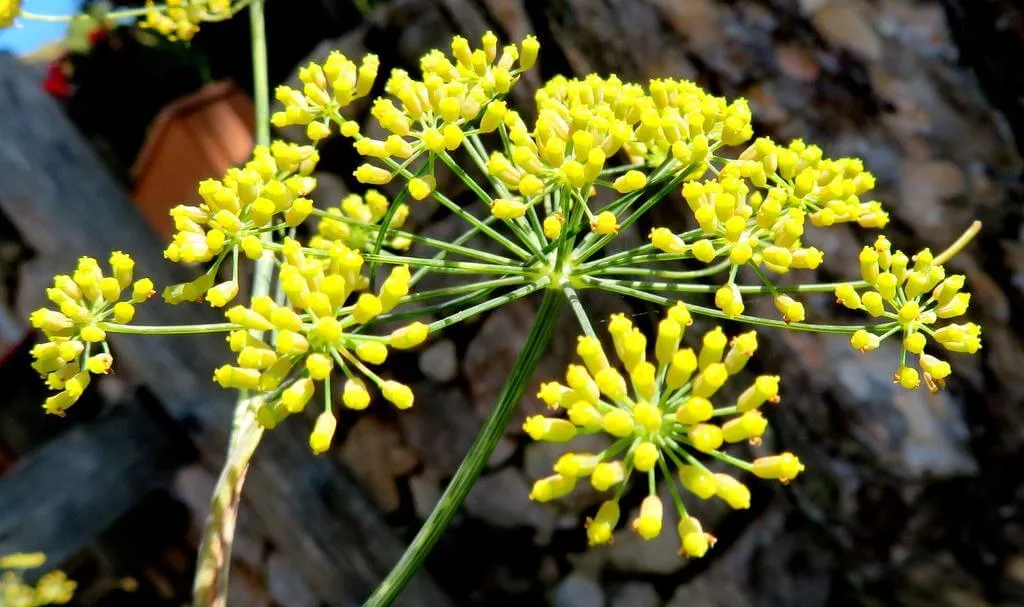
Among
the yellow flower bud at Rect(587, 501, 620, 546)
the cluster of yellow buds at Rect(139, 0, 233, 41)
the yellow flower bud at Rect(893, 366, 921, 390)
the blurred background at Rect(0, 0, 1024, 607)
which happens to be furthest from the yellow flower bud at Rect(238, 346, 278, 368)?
the blurred background at Rect(0, 0, 1024, 607)

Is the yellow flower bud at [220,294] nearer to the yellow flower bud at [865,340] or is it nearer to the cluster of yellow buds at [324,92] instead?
the cluster of yellow buds at [324,92]

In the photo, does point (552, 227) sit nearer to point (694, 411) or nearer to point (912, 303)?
point (694, 411)

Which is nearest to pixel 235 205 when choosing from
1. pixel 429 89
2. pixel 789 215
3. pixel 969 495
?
pixel 429 89

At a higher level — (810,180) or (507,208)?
(507,208)

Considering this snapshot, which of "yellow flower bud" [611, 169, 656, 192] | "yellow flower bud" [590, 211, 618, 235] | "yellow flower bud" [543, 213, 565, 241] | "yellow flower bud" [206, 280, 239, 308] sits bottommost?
"yellow flower bud" [590, 211, 618, 235]

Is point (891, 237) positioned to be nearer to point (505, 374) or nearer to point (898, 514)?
point (898, 514)

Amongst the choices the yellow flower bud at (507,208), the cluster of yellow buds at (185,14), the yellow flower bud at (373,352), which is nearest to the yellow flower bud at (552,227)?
the yellow flower bud at (507,208)

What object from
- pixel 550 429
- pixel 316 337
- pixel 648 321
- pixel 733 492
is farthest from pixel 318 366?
pixel 648 321

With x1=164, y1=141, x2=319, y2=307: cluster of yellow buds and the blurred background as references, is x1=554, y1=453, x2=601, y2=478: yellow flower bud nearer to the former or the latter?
x1=164, y1=141, x2=319, y2=307: cluster of yellow buds
